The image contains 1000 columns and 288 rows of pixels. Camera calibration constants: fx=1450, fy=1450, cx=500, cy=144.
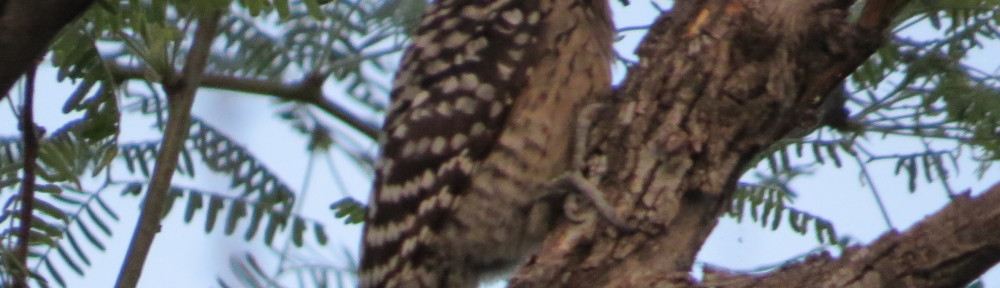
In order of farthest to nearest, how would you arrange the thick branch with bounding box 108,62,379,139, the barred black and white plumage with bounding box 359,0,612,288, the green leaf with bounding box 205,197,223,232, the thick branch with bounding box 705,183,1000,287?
the thick branch with bounding box 108,62,379,139 < the green leaf with bounding box 205,197,223,232 < the barred black and white plumage with bounding box 359,0,612,288 < the thick branch with bounding box 705,183,1000,287

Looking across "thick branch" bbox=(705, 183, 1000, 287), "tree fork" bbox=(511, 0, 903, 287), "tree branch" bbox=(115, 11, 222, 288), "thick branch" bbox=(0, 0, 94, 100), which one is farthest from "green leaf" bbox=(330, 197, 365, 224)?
"thick branch" bbox=(0, 0, 94, 100)

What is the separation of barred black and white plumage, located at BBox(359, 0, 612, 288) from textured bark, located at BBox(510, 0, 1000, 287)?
0.51 metres

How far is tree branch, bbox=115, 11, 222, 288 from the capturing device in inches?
115

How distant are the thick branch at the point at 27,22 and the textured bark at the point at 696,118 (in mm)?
1135

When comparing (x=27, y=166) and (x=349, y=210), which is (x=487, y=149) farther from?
(x=27, y=166)

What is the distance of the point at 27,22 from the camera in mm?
1517

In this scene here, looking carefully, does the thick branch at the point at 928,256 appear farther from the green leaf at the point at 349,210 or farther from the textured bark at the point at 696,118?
the green leaf at the point at 349,210

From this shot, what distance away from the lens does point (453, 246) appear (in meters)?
3.21

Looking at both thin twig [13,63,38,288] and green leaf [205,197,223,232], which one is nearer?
thin twig [13,63,38,288]

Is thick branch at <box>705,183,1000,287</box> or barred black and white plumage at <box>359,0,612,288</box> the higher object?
barred black and white plumage at <box>359,0,612,288</box>

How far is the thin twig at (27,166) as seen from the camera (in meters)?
2.10

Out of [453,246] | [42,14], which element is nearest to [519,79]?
[453,246]

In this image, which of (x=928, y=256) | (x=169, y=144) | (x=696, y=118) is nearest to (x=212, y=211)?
(x=169, y=144)

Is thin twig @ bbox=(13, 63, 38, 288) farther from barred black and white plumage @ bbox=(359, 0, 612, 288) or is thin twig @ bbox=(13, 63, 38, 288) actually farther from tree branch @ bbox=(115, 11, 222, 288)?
barred black and white plumage @ bbox=(359, 0, 612, 288)
